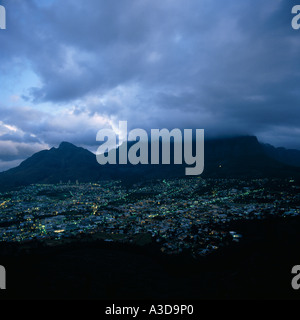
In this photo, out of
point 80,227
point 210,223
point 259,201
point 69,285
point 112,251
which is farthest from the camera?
point 259,201

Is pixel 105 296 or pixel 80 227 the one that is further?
pixel 80 227

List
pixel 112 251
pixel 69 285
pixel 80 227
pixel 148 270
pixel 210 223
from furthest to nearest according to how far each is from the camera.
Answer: pixel 80 227 < pixel 210 223 < pixel 112 251 < pixel 148 270 < pixel 69 285

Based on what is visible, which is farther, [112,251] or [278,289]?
[112,251]

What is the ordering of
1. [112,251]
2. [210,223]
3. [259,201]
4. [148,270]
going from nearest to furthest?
[148,270]
[112,251]
[210,223]
[259,201]

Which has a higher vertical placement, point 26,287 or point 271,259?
point 271,259

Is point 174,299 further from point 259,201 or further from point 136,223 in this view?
point 259,201
